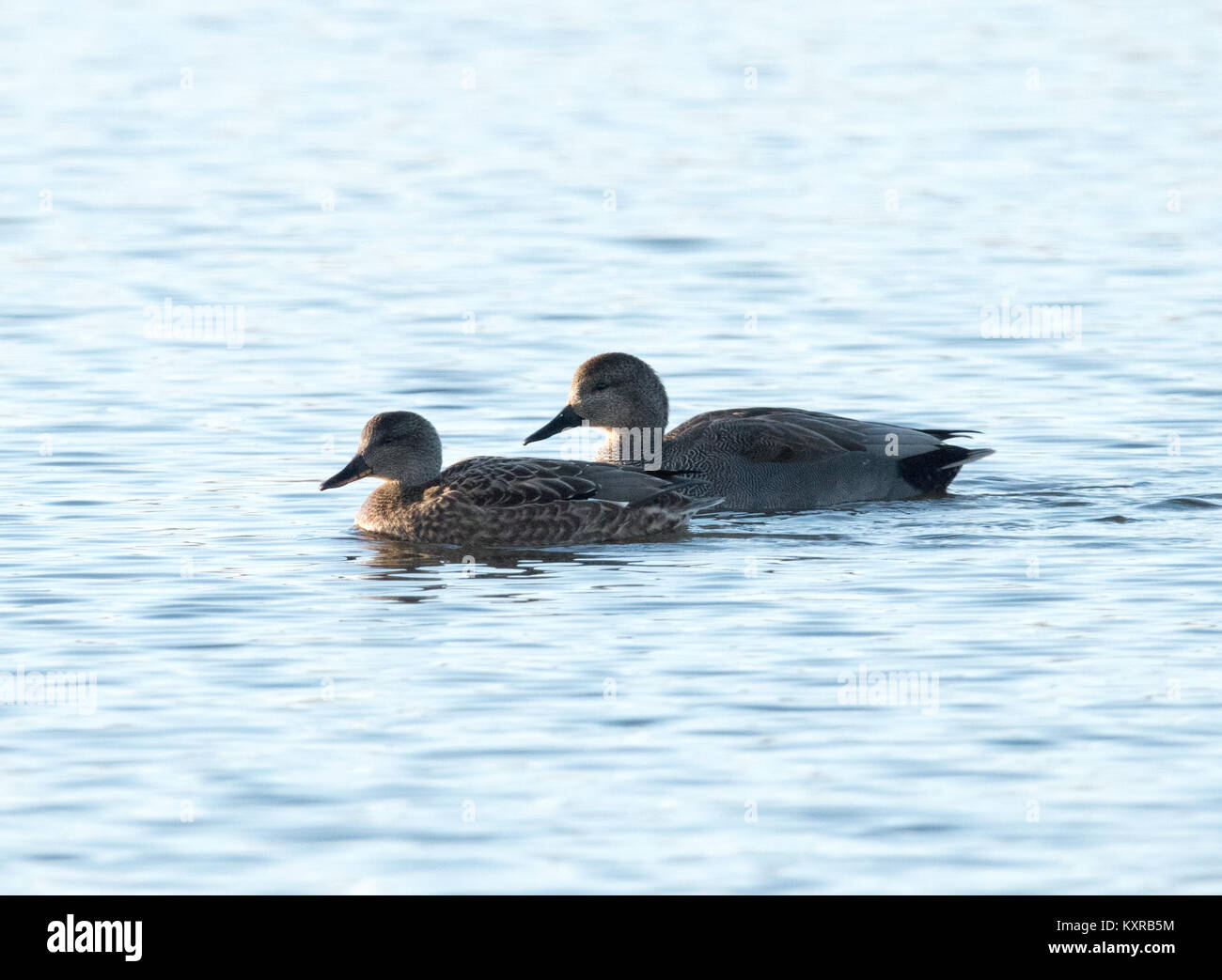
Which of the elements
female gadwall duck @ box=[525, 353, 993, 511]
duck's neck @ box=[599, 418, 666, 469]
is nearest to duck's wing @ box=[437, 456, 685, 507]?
female gadwall duck @ box=[525, 353, 993, 511]

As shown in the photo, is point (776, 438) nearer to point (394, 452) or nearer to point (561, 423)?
point (561, 423)

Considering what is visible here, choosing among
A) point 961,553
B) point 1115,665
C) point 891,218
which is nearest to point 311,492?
point 961,553

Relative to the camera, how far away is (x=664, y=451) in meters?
14.3

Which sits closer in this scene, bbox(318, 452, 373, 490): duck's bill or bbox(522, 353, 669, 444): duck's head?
bbox(318, 452, 373, 490): duck's bill

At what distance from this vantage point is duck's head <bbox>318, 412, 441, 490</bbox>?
43.0 feet

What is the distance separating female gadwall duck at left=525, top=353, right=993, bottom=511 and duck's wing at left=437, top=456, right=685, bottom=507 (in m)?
0.86

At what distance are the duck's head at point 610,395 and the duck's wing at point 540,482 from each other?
43.7 inches

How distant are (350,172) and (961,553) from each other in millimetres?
15760

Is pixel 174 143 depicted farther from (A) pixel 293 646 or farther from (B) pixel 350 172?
(A) pixel 293 646

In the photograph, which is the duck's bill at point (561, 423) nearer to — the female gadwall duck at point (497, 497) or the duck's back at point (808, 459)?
the duck's back at point (808, 459)

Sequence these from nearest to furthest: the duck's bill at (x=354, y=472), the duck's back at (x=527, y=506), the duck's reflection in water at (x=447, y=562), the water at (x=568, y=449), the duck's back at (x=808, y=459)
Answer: the water at (x=568, y=449) → the duck's reflection in water at (x=447, y=562) → the duck's back at (x=527, y=506) → the duck's bill at (x=354, y=472) → the duck's back at (x=808, y=459)

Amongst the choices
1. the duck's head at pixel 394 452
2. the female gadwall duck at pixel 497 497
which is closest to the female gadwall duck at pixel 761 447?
the female gadwall duck at pixel 497 497

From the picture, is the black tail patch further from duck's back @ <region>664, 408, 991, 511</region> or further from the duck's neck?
the duck's neck

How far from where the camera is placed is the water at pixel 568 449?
25.9 feet
